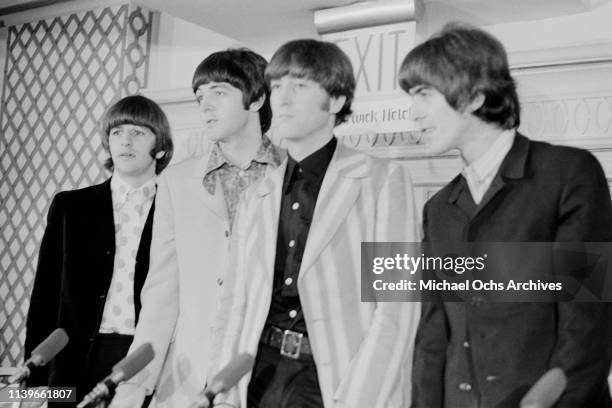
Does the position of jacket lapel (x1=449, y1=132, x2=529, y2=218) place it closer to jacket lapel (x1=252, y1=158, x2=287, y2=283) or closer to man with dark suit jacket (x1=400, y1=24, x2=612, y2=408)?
man with dark suit jacket (x1=400, y1=24, x2=612, y2=408)

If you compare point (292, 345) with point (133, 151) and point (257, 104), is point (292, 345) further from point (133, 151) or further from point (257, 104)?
point (133, 151)

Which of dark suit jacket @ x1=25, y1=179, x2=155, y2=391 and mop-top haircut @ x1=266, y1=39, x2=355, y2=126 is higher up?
mop-top haircut @ x1=266, y1=39, x2=355, y2=126

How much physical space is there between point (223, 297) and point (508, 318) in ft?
1.92

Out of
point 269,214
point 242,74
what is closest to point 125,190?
point 242,74

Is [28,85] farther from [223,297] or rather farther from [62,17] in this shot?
[223,297]

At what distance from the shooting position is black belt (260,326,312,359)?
5.16ft

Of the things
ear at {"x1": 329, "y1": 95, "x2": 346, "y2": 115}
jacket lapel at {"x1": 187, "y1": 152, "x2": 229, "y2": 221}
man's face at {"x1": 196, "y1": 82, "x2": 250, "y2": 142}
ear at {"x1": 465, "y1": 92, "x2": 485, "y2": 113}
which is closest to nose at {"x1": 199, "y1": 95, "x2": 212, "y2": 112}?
man's face at {"x1": 196, "y1": 82, "x2": 250, "y2": 142}

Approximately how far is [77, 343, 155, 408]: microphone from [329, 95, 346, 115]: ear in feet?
2.22

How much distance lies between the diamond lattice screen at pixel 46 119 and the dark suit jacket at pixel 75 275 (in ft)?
2.04

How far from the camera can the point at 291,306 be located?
161 centimetres

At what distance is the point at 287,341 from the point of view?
158cm

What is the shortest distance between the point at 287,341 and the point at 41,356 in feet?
1.51

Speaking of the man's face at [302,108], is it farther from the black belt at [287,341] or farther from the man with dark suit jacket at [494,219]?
the black belt at [287,341]

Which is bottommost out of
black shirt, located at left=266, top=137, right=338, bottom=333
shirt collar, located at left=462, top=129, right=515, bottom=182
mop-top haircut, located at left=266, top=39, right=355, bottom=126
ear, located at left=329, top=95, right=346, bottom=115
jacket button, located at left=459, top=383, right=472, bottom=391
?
jacket button, located at left=459, top=383, right=472, bottom=391
